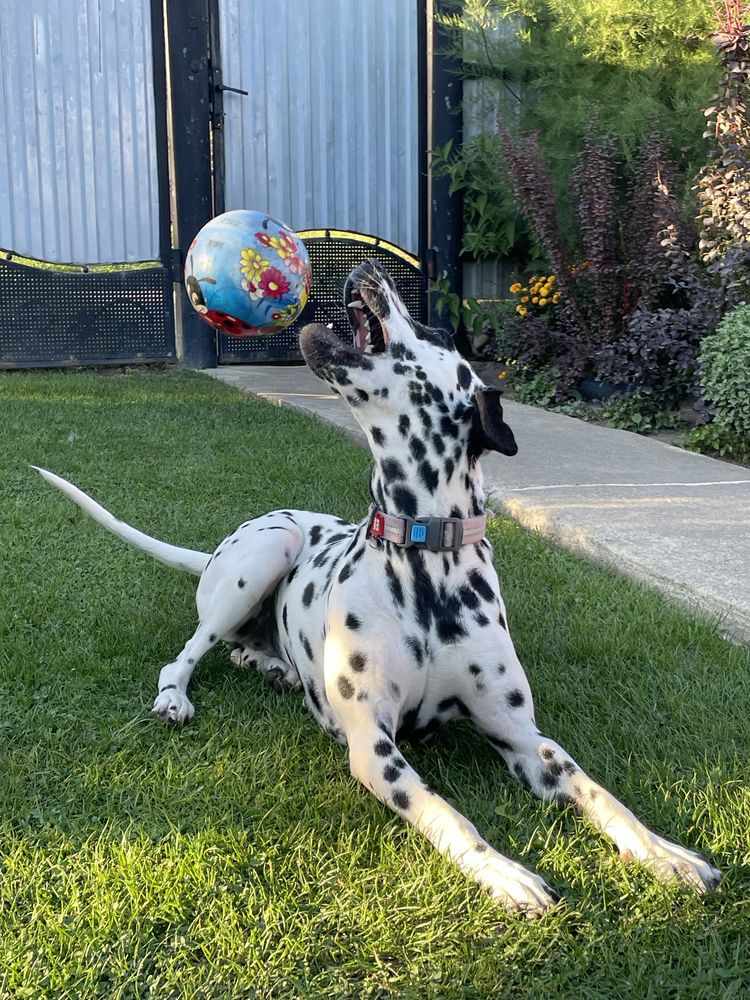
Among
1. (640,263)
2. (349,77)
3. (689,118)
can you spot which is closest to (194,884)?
(640,263)

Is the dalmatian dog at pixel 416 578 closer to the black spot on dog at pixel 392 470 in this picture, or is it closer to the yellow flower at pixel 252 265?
the black spot on dog at pixel 392 470

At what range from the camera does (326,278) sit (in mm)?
10539

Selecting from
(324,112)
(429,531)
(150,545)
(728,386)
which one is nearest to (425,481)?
(429,531)

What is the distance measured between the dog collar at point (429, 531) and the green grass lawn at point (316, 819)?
594mm

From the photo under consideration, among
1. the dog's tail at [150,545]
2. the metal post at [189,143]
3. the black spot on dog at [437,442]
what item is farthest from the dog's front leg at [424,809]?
the metal post at [189,143]

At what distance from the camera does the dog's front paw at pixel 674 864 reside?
2143 mm

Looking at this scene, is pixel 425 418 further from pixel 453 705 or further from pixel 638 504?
pixel 638 504

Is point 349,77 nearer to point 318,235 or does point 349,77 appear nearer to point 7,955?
point 318,235

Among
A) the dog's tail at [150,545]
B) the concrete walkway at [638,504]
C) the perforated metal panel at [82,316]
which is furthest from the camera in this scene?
the perforated metal panel at [82,316]

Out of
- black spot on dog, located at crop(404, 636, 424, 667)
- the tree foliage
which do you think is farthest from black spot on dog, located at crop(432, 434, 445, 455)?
the tree foliage

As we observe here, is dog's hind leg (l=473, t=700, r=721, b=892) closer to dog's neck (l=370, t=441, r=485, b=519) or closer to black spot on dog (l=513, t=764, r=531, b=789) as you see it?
black spot on dog (l=513, t=764, r=531, b=789)

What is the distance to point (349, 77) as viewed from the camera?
1029 cm

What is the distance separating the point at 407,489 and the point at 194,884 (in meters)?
1.06

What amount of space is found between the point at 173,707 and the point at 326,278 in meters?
8.09
